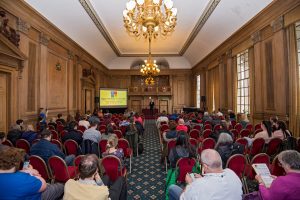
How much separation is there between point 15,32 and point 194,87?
14794 millimetres

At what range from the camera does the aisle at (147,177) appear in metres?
3.25

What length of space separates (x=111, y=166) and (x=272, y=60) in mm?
6602

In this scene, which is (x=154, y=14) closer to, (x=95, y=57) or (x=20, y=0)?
(x=20, y=0)

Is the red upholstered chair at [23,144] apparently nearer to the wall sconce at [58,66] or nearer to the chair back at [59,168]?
the chair back at [59,168]

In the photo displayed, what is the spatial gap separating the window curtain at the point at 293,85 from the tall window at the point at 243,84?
8.99 feet

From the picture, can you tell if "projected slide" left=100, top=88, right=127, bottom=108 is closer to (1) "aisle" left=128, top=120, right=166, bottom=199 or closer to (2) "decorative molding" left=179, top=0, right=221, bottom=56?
(2) "decorative molding" left=179, top=0, right=221, bottom=56

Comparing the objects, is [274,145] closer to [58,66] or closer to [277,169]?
[277,169]

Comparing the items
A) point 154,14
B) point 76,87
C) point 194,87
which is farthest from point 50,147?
point 194,87

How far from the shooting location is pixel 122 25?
997 centimetres

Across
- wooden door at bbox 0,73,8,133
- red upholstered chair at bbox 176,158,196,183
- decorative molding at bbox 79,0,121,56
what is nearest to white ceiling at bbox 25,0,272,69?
decorative molding at bbox 79,0,121,56

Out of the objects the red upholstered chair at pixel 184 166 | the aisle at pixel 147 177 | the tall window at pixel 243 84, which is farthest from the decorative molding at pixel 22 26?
the tall window at pixel 243 84

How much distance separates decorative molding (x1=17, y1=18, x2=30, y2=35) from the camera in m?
5.84

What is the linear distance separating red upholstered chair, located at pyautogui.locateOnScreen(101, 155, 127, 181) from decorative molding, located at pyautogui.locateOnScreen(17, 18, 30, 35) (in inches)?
229

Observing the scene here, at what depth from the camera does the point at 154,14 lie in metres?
5.07
